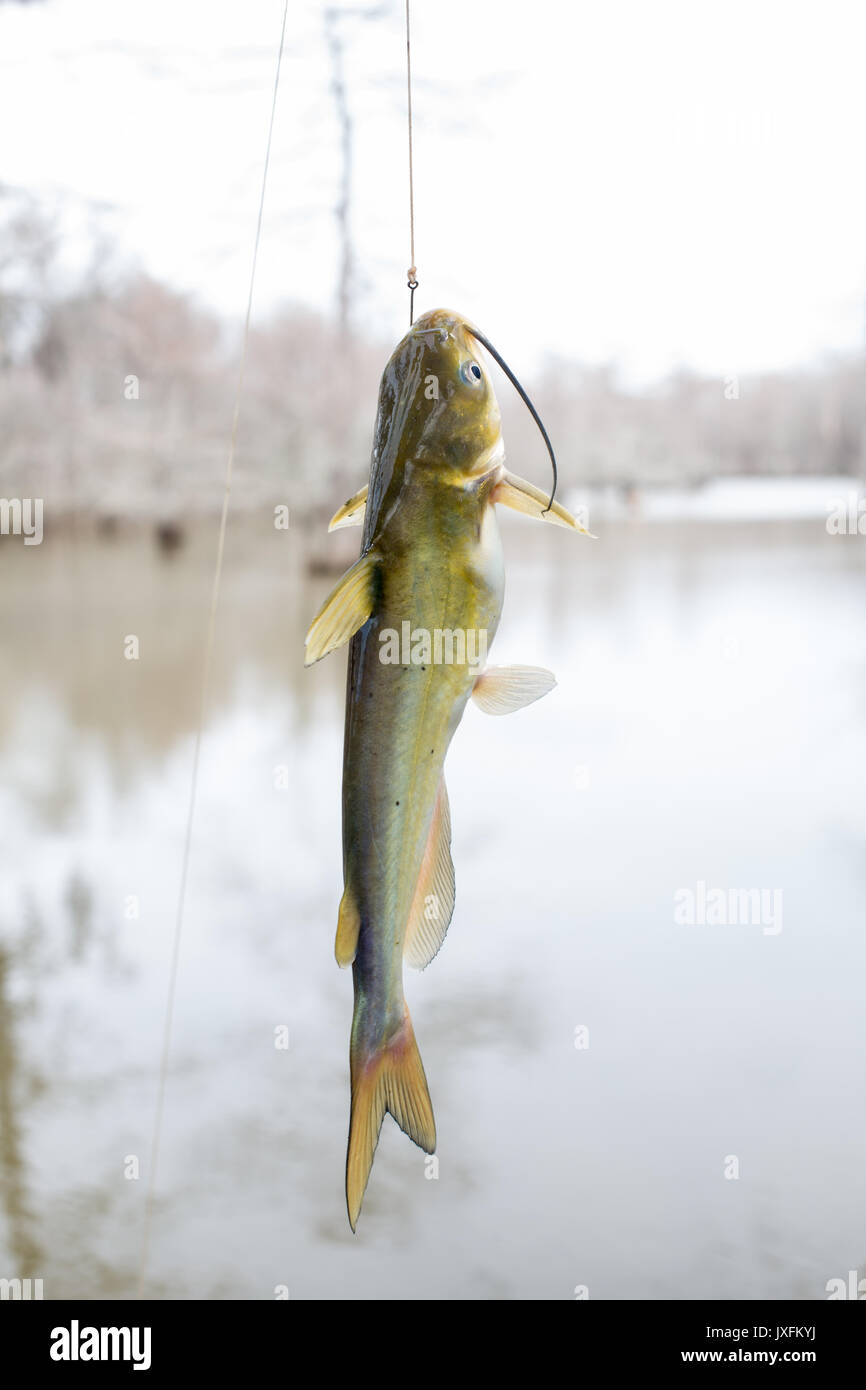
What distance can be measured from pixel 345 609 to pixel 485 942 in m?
2.02

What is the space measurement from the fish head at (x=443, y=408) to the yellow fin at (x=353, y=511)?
0.17 feet

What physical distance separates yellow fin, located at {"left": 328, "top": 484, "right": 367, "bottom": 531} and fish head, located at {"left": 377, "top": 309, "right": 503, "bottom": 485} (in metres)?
0.05

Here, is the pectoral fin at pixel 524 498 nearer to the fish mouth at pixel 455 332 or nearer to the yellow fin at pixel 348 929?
the fish mouth at pixel 455 332

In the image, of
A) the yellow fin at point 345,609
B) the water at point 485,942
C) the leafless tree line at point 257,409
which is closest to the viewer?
the yellow fin at point 345,609

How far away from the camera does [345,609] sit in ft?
2.25

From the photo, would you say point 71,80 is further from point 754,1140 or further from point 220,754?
point 754,1140

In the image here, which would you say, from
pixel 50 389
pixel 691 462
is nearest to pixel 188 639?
pixel 50 389

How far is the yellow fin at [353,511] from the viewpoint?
2.50ft

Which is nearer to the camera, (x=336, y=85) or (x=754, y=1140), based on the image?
(x=754, y=1140)

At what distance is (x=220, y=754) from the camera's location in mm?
2975

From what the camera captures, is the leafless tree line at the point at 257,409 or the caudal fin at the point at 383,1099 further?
the leafless tree line at the point at 257,409

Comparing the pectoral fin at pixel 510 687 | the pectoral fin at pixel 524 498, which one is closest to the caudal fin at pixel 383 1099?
the pectoral fin at pixel 510 687
